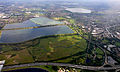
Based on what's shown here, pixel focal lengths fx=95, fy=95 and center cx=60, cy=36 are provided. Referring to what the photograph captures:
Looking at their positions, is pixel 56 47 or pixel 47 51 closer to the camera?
pixel 47 51

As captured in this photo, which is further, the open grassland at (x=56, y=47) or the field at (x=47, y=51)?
the open grassland at (x=56, y=47)

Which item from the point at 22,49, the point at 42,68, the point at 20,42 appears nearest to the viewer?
the point at 42,68

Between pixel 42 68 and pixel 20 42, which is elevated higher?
pixel 20 42

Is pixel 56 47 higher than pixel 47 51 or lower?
higher

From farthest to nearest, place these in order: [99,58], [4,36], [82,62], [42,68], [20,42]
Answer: [4,36] → [20,42] → [99,58] → [82,62] → [42,68]

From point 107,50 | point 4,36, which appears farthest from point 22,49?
point 107,50

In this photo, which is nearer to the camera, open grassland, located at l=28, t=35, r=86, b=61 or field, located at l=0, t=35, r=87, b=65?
field, located at l=0, t=35, r=87, b=65

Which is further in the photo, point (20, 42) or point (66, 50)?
point (20, 42)

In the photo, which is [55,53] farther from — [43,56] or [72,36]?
[72,36]
